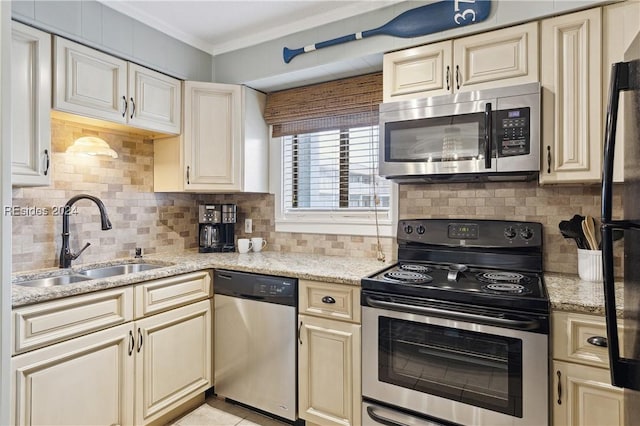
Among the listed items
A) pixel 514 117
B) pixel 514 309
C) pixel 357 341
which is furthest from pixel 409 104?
pixel 357 341

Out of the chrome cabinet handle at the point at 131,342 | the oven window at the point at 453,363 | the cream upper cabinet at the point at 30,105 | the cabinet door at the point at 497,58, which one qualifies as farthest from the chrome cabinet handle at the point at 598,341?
the cream upper cabinet at the point at 30,105

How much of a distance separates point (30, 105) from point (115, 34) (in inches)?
25.9

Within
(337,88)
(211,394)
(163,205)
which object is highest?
(337,88)

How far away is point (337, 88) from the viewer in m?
2.65

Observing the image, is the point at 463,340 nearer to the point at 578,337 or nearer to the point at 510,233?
the point at 578,337

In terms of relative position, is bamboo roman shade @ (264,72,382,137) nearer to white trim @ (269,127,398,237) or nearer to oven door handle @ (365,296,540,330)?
white trim @ (269,127,398,237)

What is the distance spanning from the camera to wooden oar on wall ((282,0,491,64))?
194cm

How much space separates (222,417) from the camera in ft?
7.61

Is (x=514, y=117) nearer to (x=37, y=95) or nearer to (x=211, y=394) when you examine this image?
(x=37, y=95)

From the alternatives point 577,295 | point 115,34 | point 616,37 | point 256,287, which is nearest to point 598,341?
point 577,295

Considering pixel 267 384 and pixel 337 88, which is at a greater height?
pixel 337 88

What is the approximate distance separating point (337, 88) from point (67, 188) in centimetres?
178

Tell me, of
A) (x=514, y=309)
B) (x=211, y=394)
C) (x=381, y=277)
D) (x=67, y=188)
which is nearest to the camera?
(x=514, y=309)

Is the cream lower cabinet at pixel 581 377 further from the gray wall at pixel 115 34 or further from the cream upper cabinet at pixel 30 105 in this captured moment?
the gray wall at pixel 115 34
